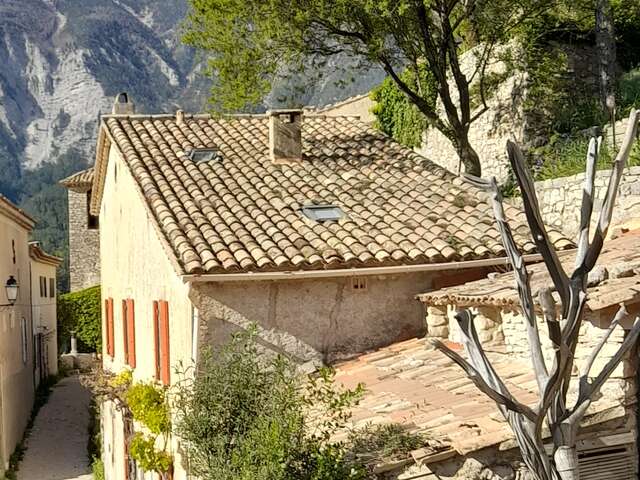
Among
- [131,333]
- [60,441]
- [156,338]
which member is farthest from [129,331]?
[60,441]

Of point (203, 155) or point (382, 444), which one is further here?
point (203, 155)

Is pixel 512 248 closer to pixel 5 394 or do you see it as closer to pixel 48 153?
pixel 5 394

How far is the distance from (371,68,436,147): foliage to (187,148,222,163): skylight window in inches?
379

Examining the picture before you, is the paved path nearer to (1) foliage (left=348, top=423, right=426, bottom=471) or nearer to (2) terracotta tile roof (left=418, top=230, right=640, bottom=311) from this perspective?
(2) terracotta tile roof (left=418, top=230, right=640, bottom=311)

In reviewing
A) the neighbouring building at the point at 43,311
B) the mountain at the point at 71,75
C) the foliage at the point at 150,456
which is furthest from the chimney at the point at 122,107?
the mountain at the point at 71,75

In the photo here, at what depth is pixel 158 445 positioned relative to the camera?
45.0 ft

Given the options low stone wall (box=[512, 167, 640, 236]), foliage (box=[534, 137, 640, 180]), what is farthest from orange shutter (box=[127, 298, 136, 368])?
foliage (box=[534, 137, 640, 180])

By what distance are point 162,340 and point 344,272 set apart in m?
3.18

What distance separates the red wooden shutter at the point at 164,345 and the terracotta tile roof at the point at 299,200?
141cm

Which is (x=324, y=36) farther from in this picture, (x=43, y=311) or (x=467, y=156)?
(x=43, y=311)

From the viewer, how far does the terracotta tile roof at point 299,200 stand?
11.6 metres

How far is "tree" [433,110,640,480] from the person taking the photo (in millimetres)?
5793

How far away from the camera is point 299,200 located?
1334 cm

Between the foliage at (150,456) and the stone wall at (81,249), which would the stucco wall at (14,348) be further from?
the stone wall at (81,249)
